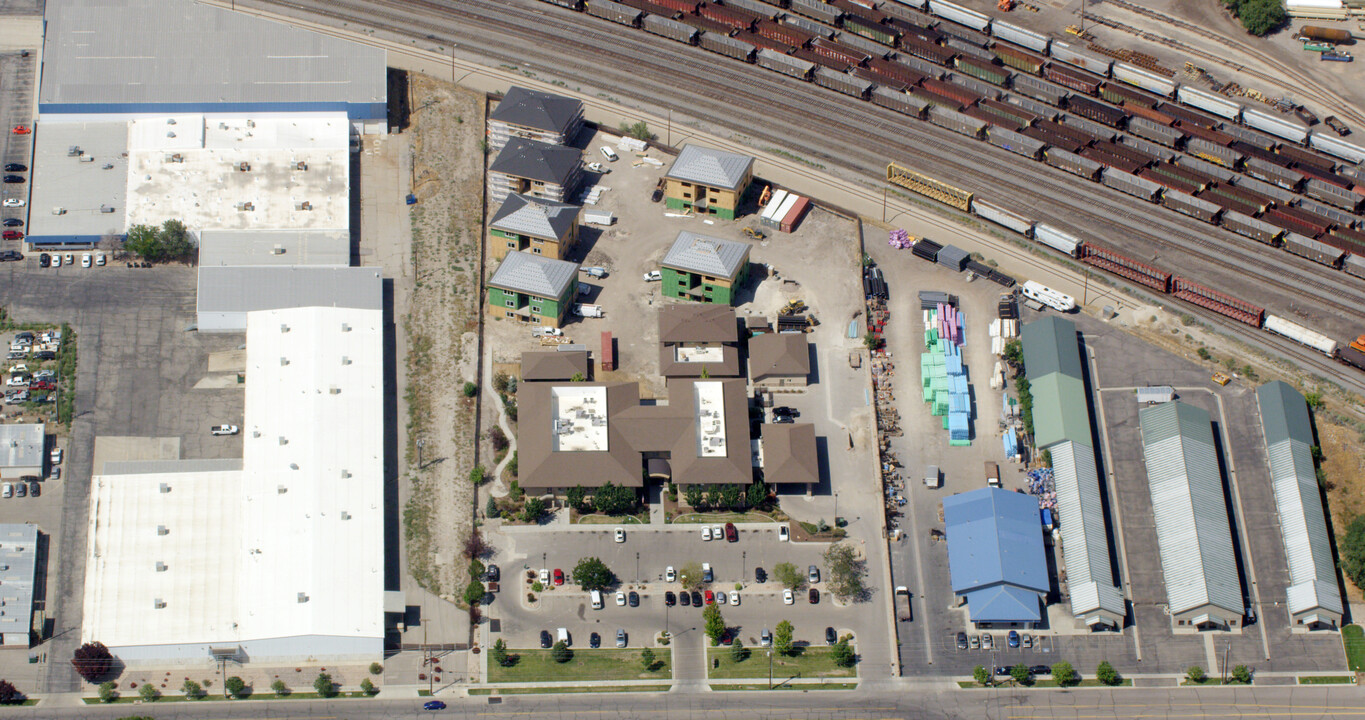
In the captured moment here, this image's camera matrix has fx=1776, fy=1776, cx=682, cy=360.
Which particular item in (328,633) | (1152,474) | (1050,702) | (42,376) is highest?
(42,376)

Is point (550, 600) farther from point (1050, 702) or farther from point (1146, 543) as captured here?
point (1146, 543)

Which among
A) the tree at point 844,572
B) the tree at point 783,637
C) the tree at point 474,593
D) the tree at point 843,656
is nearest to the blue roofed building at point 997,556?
the tree at point 844,572

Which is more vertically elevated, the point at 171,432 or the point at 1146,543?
the point at 171,432

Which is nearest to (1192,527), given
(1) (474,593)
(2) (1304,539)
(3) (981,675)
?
(2) (1304,539)

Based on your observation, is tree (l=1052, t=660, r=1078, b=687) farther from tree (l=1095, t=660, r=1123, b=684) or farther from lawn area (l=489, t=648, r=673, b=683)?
lawn area (l=489, t=648, r=673, b=683)

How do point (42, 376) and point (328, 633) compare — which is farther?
point (42, 376)

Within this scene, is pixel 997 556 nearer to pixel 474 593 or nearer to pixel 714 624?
pixel 714 624

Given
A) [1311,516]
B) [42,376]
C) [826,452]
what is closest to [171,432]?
[42,376]
